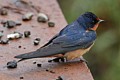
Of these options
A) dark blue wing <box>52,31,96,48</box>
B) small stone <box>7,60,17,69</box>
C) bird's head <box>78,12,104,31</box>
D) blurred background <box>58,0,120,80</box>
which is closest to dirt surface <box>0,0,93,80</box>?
small stone <box>7,60,17,69</box>

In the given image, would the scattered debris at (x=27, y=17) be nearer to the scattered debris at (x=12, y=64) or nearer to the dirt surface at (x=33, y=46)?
the dirt surface at (x=33, y=46)

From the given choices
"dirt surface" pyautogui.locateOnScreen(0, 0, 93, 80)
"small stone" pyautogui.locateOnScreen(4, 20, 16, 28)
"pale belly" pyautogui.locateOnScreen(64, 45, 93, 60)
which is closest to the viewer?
"dirt surface" pyautogui.locateOnScreen(0, 0, 93, 80)

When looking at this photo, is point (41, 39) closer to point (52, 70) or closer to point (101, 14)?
point (52, 70)

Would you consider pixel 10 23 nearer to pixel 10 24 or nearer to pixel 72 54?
pixel 10 24

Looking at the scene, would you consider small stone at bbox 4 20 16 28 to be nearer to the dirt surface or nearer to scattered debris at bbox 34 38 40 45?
the dirt surface

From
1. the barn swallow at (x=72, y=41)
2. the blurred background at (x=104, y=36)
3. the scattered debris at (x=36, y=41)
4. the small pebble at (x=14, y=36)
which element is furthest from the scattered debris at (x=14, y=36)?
the blurred background at (x=104, y=36)

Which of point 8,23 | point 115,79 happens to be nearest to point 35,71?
point 8,23
